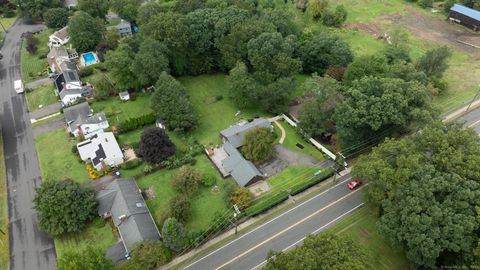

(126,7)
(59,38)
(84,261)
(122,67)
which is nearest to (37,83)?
(59,38)

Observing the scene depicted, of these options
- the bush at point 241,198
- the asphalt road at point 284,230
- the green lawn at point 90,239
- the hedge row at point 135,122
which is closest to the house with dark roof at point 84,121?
the hedge row at point 135,122

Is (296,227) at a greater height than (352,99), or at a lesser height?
lesser

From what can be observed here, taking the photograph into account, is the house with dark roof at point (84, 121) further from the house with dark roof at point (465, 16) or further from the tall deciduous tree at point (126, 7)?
the house with dark roof at point (465, 16)

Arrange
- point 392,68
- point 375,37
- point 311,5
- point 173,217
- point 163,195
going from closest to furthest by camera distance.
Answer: point 173,217
point 163,195
point 392,68
point 375,37
point 311,5

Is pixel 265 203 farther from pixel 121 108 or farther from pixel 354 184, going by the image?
pixel 121 108

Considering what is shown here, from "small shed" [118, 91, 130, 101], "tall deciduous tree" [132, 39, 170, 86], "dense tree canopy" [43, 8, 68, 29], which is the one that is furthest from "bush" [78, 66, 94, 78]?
"dense tree canopy" [43, 8, 68, 29]

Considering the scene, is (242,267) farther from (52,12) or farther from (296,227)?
(52,12)

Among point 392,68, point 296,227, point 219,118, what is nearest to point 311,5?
point 392,68
